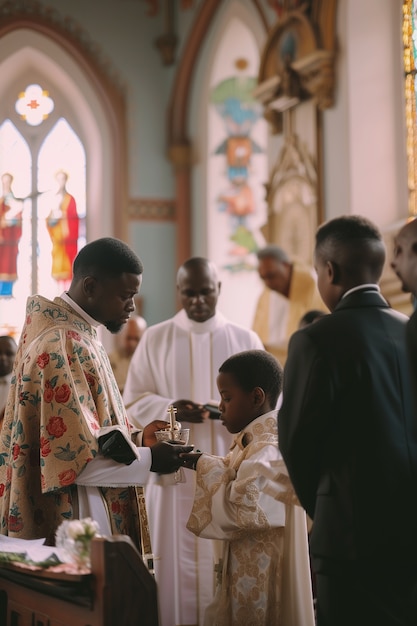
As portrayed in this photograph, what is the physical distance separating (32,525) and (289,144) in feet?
22.7

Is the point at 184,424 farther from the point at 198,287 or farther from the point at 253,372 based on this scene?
the point at 253,372

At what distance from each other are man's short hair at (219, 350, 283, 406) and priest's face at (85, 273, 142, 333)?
1.61ft

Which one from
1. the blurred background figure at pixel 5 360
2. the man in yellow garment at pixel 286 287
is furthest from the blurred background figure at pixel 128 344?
the blurred background figure at pixel 5 360

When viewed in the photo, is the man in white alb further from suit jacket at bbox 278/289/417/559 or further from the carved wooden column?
the carved wooden column

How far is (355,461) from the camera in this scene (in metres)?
2.90

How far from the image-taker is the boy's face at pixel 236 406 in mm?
3973

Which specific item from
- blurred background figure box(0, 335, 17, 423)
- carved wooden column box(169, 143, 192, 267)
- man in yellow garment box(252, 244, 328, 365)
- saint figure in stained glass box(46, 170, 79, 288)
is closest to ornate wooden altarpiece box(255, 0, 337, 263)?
man in yellow garment box(252, 244, 328, 365)

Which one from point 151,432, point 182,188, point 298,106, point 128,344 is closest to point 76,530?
point 151,432

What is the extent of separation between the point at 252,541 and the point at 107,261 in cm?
119

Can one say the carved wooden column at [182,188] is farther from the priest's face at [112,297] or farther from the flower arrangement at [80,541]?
the flower arrangement at [80,541]

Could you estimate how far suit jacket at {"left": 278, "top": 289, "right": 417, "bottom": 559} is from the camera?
9.44 ft

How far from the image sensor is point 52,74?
13.6m

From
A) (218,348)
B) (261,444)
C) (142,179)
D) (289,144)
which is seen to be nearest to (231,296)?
(142,179)

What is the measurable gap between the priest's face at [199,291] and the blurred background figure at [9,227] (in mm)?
8241
